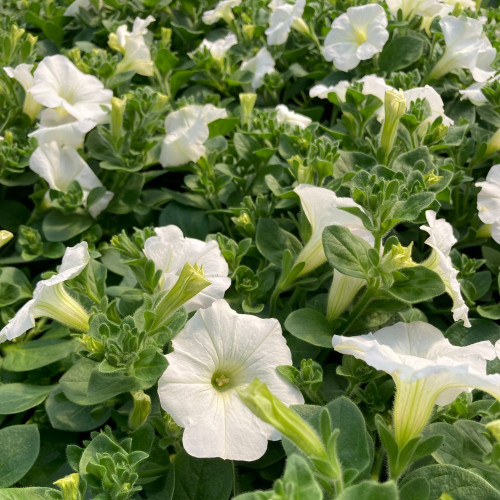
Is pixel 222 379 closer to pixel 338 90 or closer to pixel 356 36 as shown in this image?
pixel 338 90

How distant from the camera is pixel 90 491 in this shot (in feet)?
3.27

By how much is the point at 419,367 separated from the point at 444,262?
0.32 m

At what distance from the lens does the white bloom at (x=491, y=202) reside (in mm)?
1308

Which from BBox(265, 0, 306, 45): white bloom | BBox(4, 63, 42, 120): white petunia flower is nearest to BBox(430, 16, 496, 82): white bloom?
BBox(265, 0, 306, 45): white bloom

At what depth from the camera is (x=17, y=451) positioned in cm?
107

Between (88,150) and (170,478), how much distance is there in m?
0.99

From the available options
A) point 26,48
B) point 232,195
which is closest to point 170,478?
point 232,195

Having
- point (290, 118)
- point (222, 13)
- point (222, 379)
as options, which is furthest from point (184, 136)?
point (222, 13)

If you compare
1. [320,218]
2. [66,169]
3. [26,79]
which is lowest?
[66,169]

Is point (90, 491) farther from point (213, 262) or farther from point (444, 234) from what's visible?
point (444, 234)

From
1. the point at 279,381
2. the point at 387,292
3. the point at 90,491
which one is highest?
the point at 387,292

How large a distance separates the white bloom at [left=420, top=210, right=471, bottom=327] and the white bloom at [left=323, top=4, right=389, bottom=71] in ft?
2.62

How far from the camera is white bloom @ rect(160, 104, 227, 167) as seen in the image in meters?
1.55

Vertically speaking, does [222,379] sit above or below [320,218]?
below
